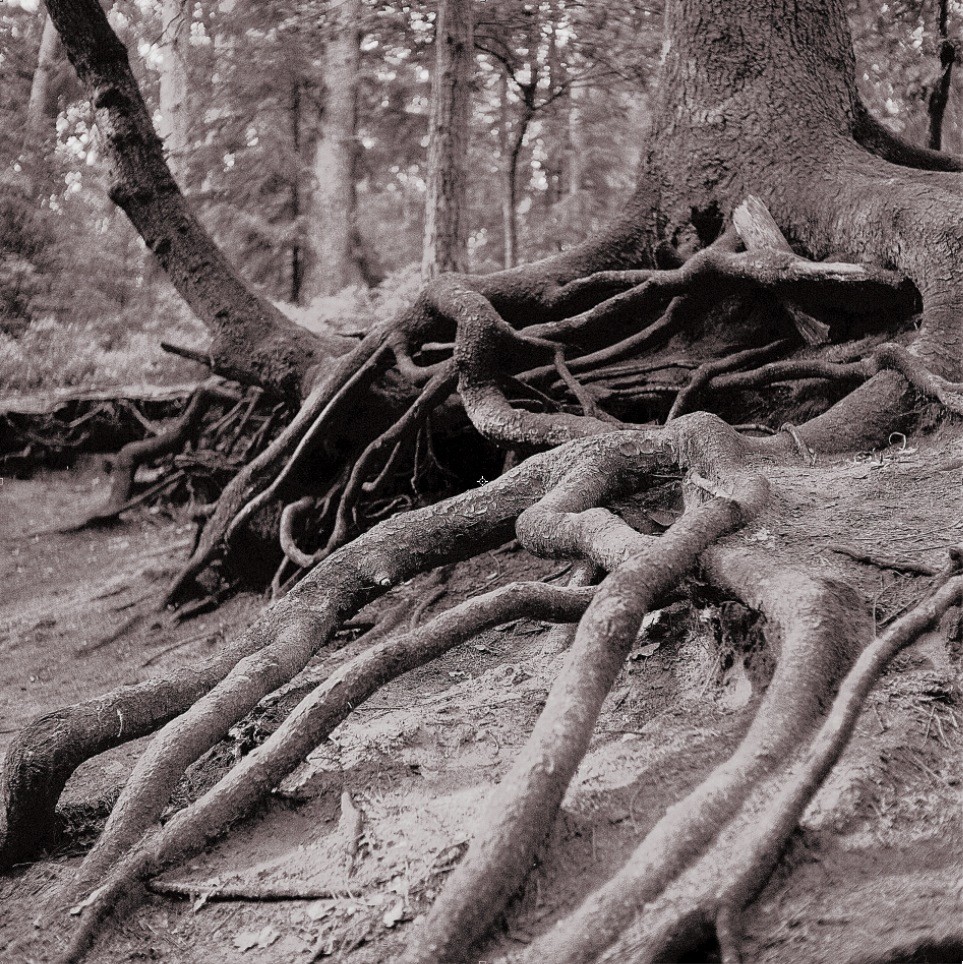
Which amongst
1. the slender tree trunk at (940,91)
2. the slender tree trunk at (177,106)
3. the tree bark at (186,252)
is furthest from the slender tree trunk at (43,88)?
the slender tree trunk at (940,91)

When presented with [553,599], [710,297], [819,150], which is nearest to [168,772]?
[553,599]

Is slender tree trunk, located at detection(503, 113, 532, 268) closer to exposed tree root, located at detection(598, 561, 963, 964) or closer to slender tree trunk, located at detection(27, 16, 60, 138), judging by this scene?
slender tree trunk, located at detection(27, 16, 60, 138)

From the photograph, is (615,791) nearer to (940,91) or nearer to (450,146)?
(450,146)

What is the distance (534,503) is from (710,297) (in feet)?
7.39

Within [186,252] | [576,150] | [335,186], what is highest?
[576,150]

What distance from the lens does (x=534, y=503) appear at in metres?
3.60

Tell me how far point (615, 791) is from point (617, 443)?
163 cm

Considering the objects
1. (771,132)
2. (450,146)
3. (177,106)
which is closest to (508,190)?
Result: (450,146)

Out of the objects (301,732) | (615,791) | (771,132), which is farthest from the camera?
(771,132)

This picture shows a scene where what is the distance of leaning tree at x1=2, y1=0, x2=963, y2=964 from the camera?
198cm

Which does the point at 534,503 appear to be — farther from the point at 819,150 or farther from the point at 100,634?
the point at 100,634

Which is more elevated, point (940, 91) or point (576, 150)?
point (576, 150)

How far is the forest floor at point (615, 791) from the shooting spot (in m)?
1.86

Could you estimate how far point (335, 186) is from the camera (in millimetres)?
14305
